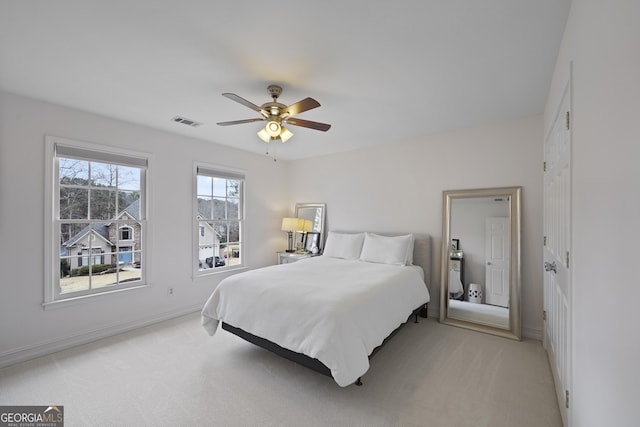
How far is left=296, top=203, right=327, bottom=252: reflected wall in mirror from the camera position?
4.96 meters

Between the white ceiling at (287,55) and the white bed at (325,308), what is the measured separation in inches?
74.1

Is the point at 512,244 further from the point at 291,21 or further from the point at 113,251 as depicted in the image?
the point at 113,251

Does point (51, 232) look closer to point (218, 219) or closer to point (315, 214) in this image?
point (218, 219)

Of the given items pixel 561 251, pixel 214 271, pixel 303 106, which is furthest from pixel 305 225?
pixel 561 251

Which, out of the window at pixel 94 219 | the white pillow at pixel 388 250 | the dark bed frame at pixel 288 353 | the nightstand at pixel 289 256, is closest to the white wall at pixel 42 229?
the window at pixel 94 219

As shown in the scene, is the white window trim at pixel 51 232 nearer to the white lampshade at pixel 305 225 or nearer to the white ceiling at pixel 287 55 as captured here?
the white ceiling at pixel 287 55

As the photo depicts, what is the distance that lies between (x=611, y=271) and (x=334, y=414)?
1.82 m

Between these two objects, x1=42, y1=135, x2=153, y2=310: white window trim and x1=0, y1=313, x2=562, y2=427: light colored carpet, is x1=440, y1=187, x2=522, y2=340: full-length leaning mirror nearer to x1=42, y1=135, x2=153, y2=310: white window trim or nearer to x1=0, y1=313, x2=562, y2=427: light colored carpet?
x1=0, y1=313, x2=562, y2=427: light colored carpet

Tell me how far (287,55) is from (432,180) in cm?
273

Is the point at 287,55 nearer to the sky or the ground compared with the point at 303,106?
nearer to the sky

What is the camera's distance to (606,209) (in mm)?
1026

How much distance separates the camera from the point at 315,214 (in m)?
5.12

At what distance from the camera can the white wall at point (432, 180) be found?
10.3ft

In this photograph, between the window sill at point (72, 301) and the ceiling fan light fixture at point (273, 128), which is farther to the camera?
the window sill at point (72, 301)
